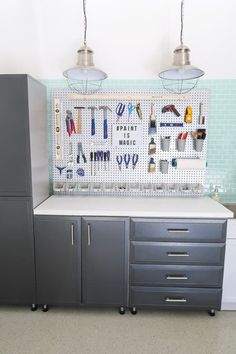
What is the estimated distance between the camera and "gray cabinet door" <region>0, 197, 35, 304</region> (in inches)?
78.1

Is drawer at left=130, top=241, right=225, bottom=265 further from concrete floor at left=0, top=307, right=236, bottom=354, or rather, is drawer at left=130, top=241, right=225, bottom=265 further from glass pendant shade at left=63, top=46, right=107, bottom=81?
glass pendant shade at left=63, top=46, right=107, bottom=81

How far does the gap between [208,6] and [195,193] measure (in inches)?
67.0

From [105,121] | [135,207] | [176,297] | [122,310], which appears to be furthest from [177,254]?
[105,121]

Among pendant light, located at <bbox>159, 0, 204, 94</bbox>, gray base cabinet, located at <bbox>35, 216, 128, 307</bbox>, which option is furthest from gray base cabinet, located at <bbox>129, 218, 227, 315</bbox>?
pendant light, located at <bbox>159, 0, 204, 94</bbox>

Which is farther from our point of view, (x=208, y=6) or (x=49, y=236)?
(x=208, y=6)

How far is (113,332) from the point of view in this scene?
74.5 inches

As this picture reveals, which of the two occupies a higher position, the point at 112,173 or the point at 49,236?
the point at 112,173

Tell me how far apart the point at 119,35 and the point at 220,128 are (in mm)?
1286

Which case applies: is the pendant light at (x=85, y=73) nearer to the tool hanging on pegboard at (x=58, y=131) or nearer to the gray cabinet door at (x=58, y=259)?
the tool hanging on pegboard at (x=58, y=131)

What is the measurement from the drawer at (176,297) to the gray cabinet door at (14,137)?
3.83 feet

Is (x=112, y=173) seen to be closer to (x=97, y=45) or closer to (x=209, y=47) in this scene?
Result: (x=97, y=45)

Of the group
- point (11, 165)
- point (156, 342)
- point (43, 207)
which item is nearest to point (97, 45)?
point (11, 165)

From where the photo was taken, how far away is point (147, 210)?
1.96 m

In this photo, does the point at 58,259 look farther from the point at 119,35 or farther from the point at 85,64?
the point at 119,35
